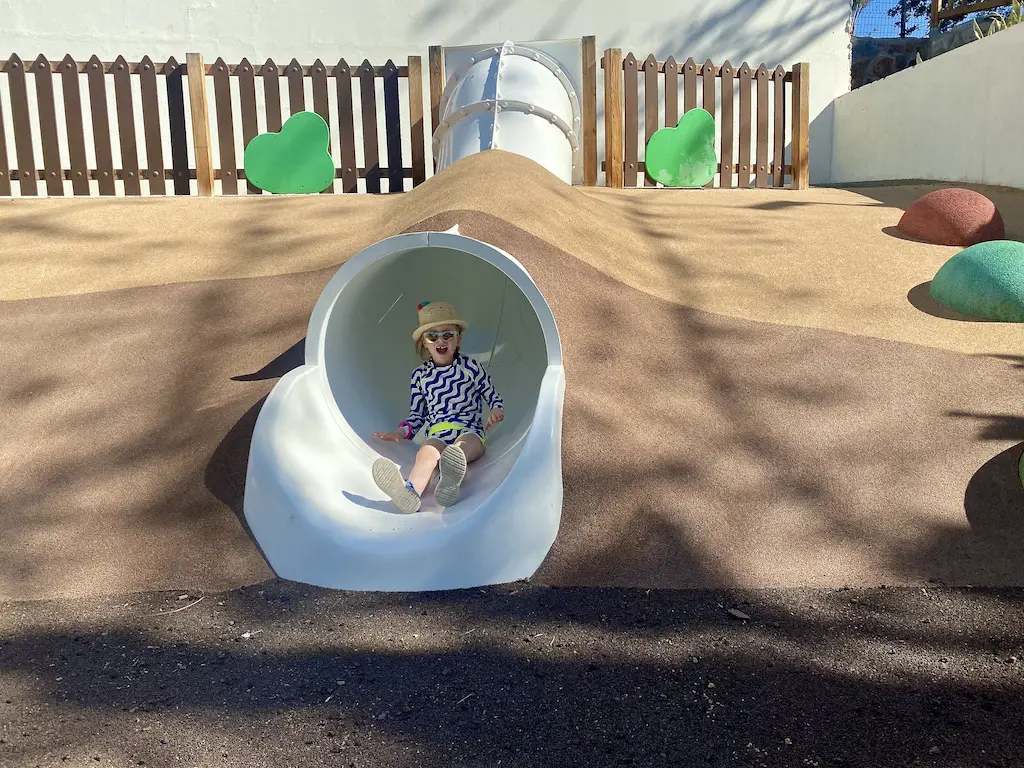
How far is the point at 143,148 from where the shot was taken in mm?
10398

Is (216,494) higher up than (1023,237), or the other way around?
(1023,237)

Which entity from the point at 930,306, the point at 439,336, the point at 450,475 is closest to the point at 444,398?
the point at 439,336

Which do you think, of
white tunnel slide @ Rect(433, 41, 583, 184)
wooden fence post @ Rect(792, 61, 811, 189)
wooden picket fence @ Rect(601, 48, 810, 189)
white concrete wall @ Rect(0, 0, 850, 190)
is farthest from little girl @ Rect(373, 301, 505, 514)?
white concrete wall @ Rect(0, 0, 850, 190)

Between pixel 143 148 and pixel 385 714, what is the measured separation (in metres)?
9.79

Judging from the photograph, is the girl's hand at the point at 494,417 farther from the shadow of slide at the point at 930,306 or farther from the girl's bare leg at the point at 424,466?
the shadow of slide at the point at 930,306

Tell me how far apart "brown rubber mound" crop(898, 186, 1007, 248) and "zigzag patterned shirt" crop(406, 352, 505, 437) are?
13.3ft

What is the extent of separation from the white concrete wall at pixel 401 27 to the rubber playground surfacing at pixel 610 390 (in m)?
4.53

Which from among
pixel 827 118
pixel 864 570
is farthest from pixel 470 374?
pixel 827 118

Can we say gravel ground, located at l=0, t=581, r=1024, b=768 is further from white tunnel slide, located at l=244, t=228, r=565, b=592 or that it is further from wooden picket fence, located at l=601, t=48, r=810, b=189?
wooden picket fence, located at l=601, t=48, r=810, b=189

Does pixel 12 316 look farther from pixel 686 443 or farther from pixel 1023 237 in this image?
pixel 1023 237

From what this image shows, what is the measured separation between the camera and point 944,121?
9.31 metres

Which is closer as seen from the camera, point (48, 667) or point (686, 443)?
point (48, 667)

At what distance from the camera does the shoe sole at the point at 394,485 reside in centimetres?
316

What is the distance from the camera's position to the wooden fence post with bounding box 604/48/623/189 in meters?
8.79
